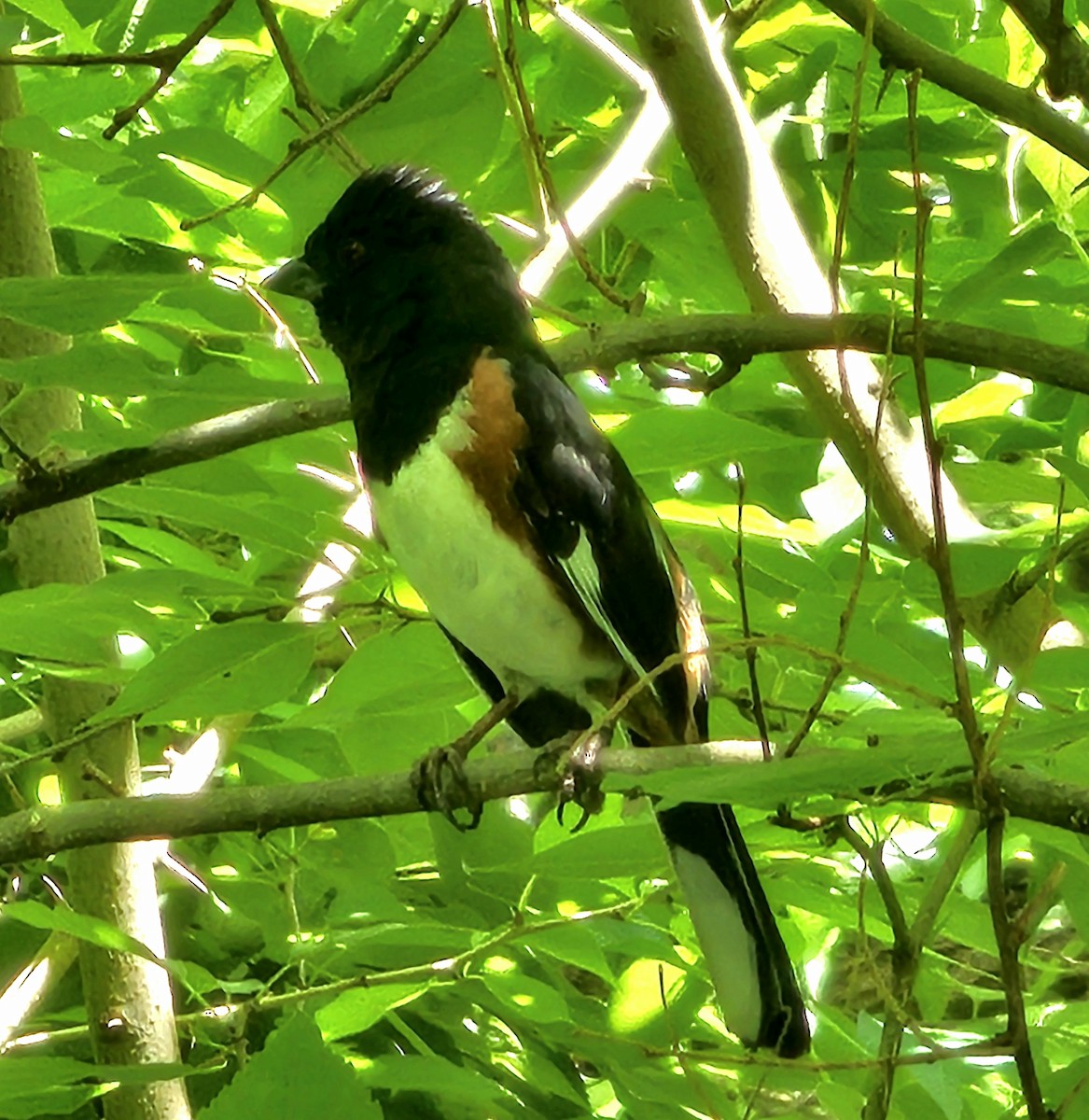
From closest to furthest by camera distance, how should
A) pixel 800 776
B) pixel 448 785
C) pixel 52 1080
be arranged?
pixel 800 776, pixel 52 1080, pixel 448 785

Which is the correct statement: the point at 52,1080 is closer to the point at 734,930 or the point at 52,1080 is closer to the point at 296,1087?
the point at 296,1087

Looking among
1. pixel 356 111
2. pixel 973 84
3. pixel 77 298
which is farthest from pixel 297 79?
pixel 973 84

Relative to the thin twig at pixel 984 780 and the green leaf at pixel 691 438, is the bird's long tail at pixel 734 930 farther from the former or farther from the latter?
the thin twig at pixel 984 780

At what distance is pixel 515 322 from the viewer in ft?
7.11

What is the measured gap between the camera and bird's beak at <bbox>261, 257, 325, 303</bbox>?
6.52 ft

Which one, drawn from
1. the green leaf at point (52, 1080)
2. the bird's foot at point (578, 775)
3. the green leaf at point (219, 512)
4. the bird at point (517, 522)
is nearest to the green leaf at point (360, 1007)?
the green leaf at point (52, 1080)

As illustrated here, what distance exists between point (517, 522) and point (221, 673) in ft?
1.63

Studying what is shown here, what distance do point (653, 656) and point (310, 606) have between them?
473 millimetres

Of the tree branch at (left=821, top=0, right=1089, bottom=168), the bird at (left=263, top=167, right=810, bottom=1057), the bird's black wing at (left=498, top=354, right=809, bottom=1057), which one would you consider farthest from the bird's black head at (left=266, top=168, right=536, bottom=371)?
the tree branch at (left=821, top=0, right=1089, bottom=168)

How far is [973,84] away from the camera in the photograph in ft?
5.14

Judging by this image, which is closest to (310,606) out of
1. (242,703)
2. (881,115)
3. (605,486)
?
(242,703)

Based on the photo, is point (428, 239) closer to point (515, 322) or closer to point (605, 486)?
point (515, 322)

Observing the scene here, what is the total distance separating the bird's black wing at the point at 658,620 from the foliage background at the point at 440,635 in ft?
0.15

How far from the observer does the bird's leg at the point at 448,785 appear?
5.38 feet
